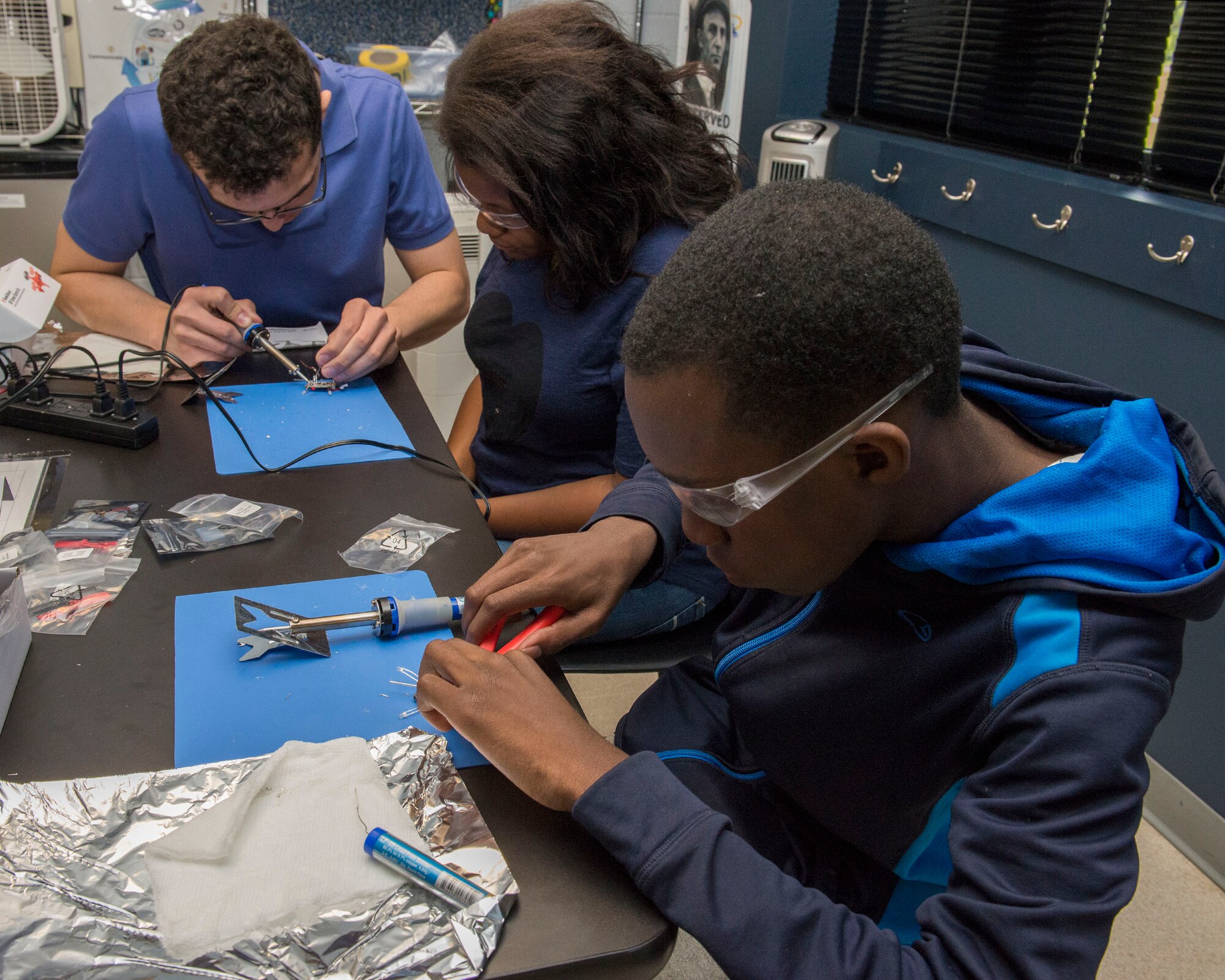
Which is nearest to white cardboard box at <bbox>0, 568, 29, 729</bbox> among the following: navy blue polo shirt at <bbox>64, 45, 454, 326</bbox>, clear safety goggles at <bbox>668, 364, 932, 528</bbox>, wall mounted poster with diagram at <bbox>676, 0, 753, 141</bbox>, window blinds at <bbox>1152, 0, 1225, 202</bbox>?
clear safety goggles at <bbox>668, 364, 932, 528</bbox>

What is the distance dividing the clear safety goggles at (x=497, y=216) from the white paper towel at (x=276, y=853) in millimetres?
783

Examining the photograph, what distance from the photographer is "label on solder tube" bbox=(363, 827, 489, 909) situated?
23.4 inches

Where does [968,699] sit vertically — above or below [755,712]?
above

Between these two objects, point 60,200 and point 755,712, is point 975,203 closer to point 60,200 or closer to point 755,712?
point 755,712

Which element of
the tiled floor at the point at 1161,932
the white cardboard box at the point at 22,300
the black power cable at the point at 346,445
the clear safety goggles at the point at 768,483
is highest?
the clear safety goggles at the point at 768,483

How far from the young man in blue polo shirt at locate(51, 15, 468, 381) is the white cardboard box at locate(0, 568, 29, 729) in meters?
0.65

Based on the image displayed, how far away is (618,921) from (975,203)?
7.07 ft

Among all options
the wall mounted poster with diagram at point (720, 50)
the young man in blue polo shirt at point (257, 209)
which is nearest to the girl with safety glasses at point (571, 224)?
the young man in blue polo shirt at point (257, 209)

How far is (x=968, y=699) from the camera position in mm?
702

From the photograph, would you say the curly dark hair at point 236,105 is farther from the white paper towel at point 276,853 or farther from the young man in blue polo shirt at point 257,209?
the white paper towel at point 276,853

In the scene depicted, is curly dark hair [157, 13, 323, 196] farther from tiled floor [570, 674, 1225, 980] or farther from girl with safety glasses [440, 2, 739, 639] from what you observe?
tiled floor [570, 674, 1225, 980]

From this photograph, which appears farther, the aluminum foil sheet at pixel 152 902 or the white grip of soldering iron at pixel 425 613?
the white grip of soldering iron at pixel 425 613

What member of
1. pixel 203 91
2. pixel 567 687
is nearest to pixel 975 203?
pixel 203 91

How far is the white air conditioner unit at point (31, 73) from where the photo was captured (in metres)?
2.40
